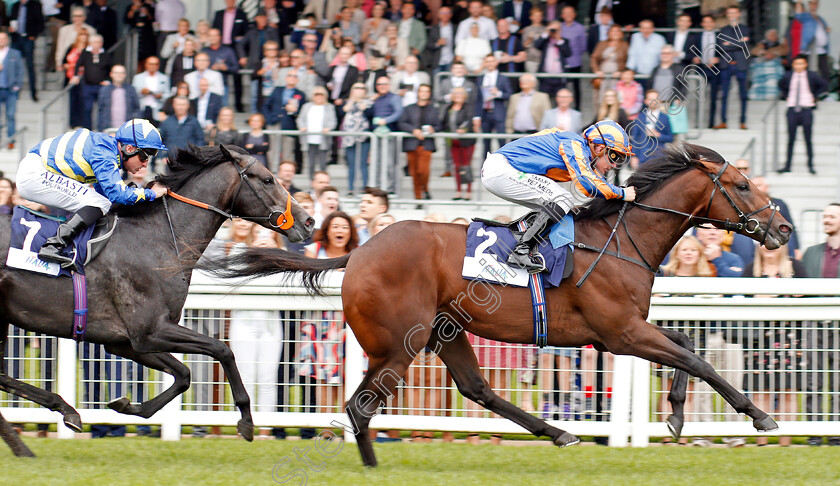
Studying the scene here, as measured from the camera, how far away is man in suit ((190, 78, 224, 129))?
9867mm

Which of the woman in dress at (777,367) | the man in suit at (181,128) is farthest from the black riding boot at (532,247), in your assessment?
the man in suit at (181,128)

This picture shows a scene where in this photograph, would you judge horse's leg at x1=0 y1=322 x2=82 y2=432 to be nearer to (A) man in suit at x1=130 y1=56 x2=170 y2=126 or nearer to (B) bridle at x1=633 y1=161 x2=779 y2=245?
(B) bridle at x1=633 y1=161 x2=779 y2=245

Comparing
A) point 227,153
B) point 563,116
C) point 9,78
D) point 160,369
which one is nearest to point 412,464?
point 160,369

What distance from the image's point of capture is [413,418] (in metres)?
6.03

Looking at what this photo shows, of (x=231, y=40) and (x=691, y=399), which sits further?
(x=231, y=40)

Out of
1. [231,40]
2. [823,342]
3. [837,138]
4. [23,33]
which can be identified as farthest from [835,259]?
[23,33]

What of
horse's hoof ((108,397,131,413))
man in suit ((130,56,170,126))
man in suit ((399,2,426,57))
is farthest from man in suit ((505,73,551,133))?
horse's hoof ((108,397,131,413))

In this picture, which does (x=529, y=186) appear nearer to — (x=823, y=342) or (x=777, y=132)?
(x=823, y=342)

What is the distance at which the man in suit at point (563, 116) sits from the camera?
31.6 feet

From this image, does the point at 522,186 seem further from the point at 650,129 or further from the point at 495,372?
the point at 650,129

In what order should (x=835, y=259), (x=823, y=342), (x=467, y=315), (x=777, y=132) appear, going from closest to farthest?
(x=467, y=315) → (x=823, y=342) → (x=835, y=259) → (x=777, y=132)

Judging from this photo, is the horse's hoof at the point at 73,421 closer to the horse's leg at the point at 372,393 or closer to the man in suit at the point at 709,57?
the horse's leg at the point at 372,393

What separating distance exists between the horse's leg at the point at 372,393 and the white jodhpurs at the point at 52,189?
1.67m

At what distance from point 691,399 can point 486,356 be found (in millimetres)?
1232
